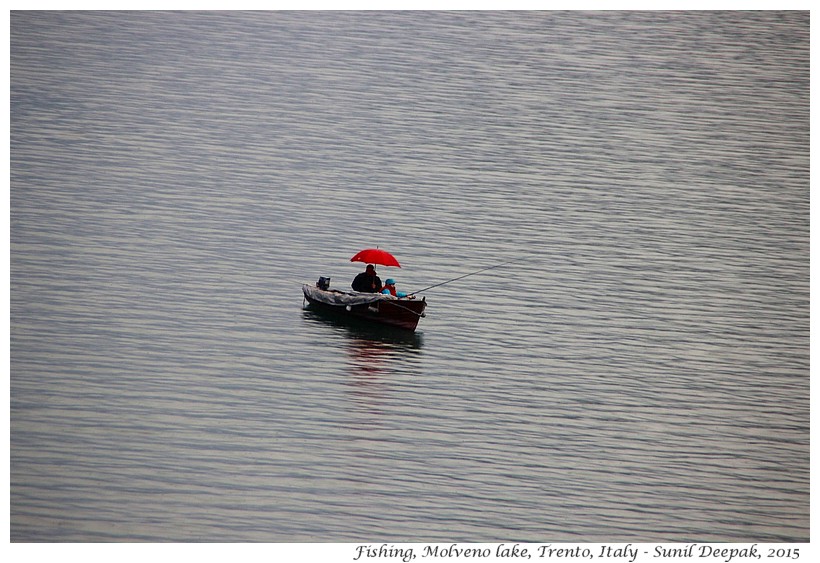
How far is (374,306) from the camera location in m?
24.5

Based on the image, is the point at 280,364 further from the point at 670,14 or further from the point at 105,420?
the point at 670,14

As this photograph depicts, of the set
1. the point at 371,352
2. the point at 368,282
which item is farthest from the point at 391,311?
the point at 371,352

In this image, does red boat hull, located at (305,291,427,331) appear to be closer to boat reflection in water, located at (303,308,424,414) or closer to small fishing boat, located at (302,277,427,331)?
small fishing boat, located at (302,277,427,331)

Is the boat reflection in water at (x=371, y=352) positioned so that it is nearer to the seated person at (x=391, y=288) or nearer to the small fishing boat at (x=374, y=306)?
the small fishing boat at (x=374, y=306)

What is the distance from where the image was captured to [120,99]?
1839 inches

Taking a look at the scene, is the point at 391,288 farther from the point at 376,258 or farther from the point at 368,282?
the point at 376,258

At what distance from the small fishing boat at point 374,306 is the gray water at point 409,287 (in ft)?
1.68

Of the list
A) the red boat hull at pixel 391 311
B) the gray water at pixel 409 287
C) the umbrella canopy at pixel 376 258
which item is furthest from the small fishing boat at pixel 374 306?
the umbrella canopy at pixel 376 258

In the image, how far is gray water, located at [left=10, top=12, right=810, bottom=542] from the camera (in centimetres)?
1702

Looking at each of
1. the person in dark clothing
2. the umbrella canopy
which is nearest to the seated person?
the person in dark clothing

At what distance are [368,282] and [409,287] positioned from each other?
3562mm

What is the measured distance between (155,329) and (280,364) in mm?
3182

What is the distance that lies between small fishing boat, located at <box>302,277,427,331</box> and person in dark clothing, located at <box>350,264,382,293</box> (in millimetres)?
187

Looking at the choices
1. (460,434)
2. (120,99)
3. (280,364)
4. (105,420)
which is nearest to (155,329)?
(280,364)
